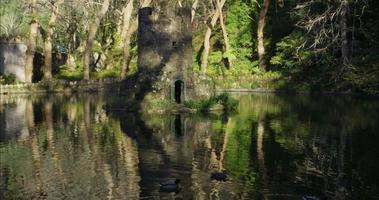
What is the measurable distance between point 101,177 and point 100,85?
46.4 m

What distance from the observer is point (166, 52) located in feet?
118

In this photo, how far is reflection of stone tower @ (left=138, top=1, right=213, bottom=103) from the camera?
35875mm

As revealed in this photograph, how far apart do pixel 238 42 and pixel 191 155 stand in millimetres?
53715

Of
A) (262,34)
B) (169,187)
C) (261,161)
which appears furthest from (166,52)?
(262,34)

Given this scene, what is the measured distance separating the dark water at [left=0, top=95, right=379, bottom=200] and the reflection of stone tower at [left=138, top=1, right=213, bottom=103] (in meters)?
2.82

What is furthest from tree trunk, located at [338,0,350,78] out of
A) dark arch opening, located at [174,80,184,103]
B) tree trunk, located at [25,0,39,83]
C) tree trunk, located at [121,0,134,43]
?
tree trunk, located at [25,0,39,83]

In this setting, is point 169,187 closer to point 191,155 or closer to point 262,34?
point 191,155

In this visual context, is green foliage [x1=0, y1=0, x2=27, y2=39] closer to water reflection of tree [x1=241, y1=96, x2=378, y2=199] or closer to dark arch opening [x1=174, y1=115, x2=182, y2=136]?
dark arch opening [x1=174, y1=115, x2=182, y2=136]

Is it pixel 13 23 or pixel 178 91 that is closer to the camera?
pixel 178 91

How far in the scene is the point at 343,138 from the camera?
24.2 m

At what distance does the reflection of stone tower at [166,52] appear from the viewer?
35875 millimetres

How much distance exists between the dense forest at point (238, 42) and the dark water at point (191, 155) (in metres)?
20.3

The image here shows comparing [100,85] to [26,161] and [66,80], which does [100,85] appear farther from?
[26,161]

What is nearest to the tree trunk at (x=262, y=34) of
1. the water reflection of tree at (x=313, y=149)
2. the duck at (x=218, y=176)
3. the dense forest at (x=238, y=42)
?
the dense forest at (x=238, y=42)
